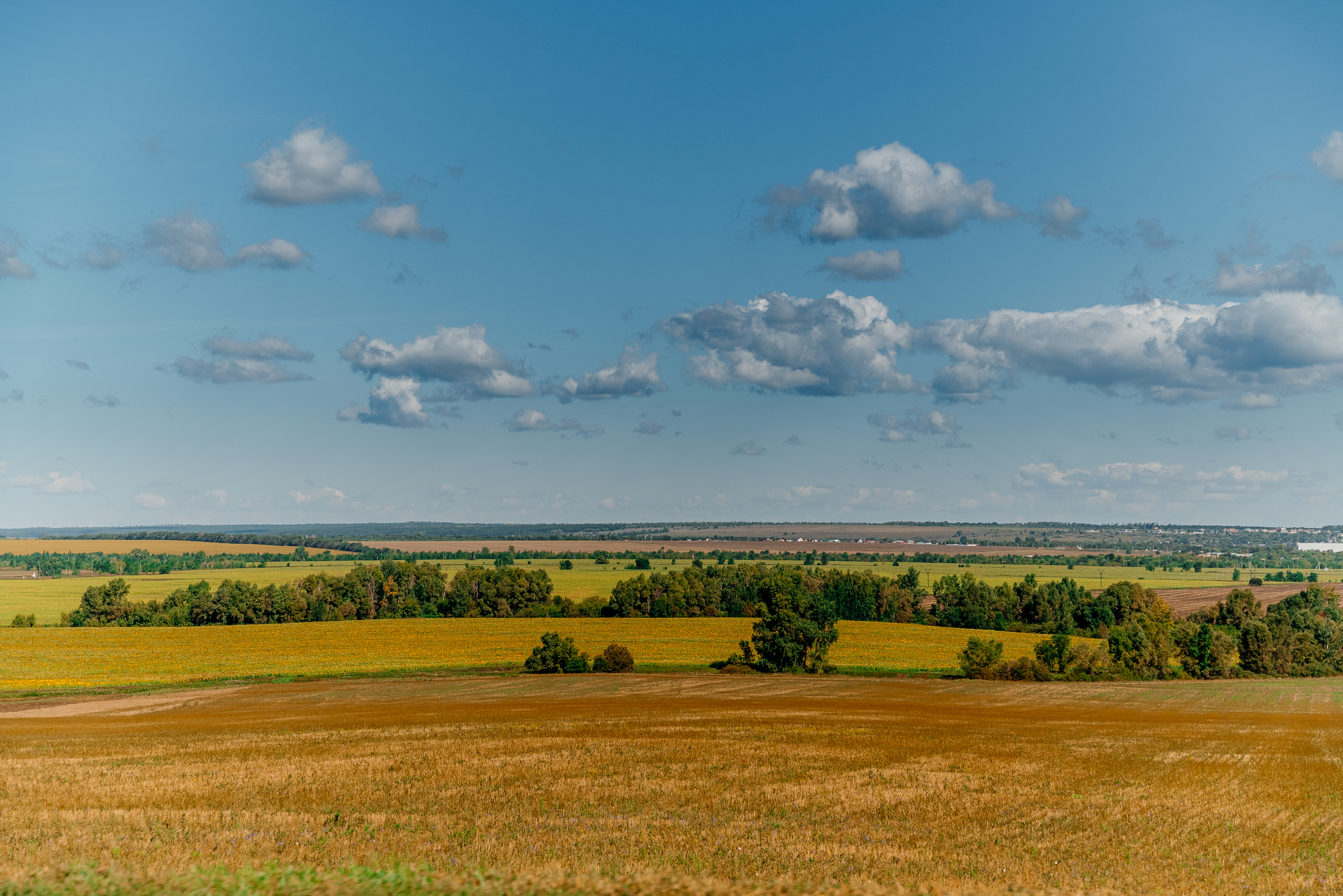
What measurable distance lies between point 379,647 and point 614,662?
31138mm

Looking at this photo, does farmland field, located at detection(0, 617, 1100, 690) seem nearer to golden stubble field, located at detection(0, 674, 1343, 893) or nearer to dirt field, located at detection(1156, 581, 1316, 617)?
golden stubble field, located at detection(0, 674, 1343, 893)

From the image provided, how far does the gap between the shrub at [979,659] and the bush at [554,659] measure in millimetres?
38288

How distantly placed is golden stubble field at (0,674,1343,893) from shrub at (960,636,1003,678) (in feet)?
106

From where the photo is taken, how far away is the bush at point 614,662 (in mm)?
85894

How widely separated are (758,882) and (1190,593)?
176 m

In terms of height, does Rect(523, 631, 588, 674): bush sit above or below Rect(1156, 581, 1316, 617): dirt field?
above

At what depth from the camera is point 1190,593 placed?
161875 millimetres

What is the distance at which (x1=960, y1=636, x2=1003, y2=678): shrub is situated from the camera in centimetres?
8631

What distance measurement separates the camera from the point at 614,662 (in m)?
86.0

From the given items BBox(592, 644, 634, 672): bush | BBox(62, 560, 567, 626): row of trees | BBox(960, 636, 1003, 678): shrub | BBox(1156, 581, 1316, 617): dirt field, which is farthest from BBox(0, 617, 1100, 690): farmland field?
BBox(1156, 581, 1316, 617): dirt field

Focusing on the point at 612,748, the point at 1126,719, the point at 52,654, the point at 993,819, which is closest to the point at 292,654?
the point at 52,654

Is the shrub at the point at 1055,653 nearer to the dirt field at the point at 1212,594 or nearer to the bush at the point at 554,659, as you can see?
the dirt field at the point at 1212,594

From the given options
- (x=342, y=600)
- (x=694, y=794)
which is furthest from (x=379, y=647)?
(x=694, y=794)

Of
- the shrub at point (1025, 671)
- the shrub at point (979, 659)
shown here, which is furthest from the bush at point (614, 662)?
the shrub at point (1025, 671)
